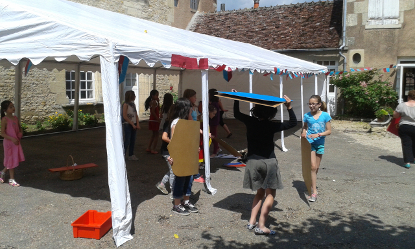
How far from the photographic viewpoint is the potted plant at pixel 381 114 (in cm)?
1218

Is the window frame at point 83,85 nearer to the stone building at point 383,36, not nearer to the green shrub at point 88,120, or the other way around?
the green shrub at point 88,120

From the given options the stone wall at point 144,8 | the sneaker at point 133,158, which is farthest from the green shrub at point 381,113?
the stone wall at point 144,8

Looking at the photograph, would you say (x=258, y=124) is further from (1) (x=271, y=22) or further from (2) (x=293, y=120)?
(1) (x=271, y=22)

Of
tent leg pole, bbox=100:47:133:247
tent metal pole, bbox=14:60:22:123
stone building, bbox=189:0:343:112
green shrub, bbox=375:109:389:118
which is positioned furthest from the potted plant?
tent metal pole, bbox=14:60:22:123

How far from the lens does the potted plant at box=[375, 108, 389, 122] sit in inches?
480

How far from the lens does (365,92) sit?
13.0m

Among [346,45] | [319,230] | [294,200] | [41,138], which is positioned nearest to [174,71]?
[41,138]

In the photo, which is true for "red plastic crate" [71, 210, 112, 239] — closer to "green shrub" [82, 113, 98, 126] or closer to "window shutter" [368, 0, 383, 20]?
"green shrub" [82, 113, 98, 126]

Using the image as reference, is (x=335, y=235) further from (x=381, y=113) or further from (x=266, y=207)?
(x=381, y=113)

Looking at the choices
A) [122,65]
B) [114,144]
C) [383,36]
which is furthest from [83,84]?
[383,36]

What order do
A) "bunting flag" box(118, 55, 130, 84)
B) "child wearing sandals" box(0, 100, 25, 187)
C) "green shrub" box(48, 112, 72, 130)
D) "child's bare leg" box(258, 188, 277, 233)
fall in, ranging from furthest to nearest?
"green shrub" box(48, 112, 72, 130)
"child wearing sandals" box(0, 100, 25, 187)
"bunting flag" box(118, 55, 130, 84)
"child's bare leg" box(258, 188, 277, 233)

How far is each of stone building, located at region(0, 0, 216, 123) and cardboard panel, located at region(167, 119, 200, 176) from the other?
6.36m

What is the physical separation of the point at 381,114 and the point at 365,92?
43.4 inches

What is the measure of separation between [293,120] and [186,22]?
53.6ft
